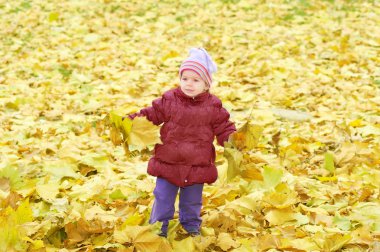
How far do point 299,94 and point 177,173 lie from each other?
13.2ft

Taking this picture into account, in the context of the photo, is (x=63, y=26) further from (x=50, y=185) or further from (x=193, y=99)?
(x=193, y=99)

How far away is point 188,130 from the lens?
9.72 feet

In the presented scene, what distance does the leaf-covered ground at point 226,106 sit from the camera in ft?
10.2

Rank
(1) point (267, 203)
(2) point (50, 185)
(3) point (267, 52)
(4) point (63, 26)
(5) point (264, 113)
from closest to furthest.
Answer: (1) point (267, 203)
(2) point (50, 185)
(5) point (264, 113)
(3) point (267, 52)
(4) point (63, 26)

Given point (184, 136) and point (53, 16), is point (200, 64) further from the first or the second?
point (53, 16)

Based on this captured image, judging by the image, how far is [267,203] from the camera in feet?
11.5

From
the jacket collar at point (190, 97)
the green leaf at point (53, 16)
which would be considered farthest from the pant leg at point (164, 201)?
the green leaf at point (53, 16)

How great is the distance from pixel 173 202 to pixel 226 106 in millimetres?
3184

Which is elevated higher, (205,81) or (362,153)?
(205,81)

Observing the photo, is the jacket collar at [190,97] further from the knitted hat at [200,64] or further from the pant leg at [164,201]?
the pant leg at [164,201]

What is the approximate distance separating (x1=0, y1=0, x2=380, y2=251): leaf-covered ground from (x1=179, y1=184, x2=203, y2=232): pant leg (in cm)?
10

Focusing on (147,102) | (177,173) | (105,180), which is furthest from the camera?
(147,102)

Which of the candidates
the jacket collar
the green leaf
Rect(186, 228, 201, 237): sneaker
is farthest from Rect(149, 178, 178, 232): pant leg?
the green leaf

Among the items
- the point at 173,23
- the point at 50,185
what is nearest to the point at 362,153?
the point at 50,185
